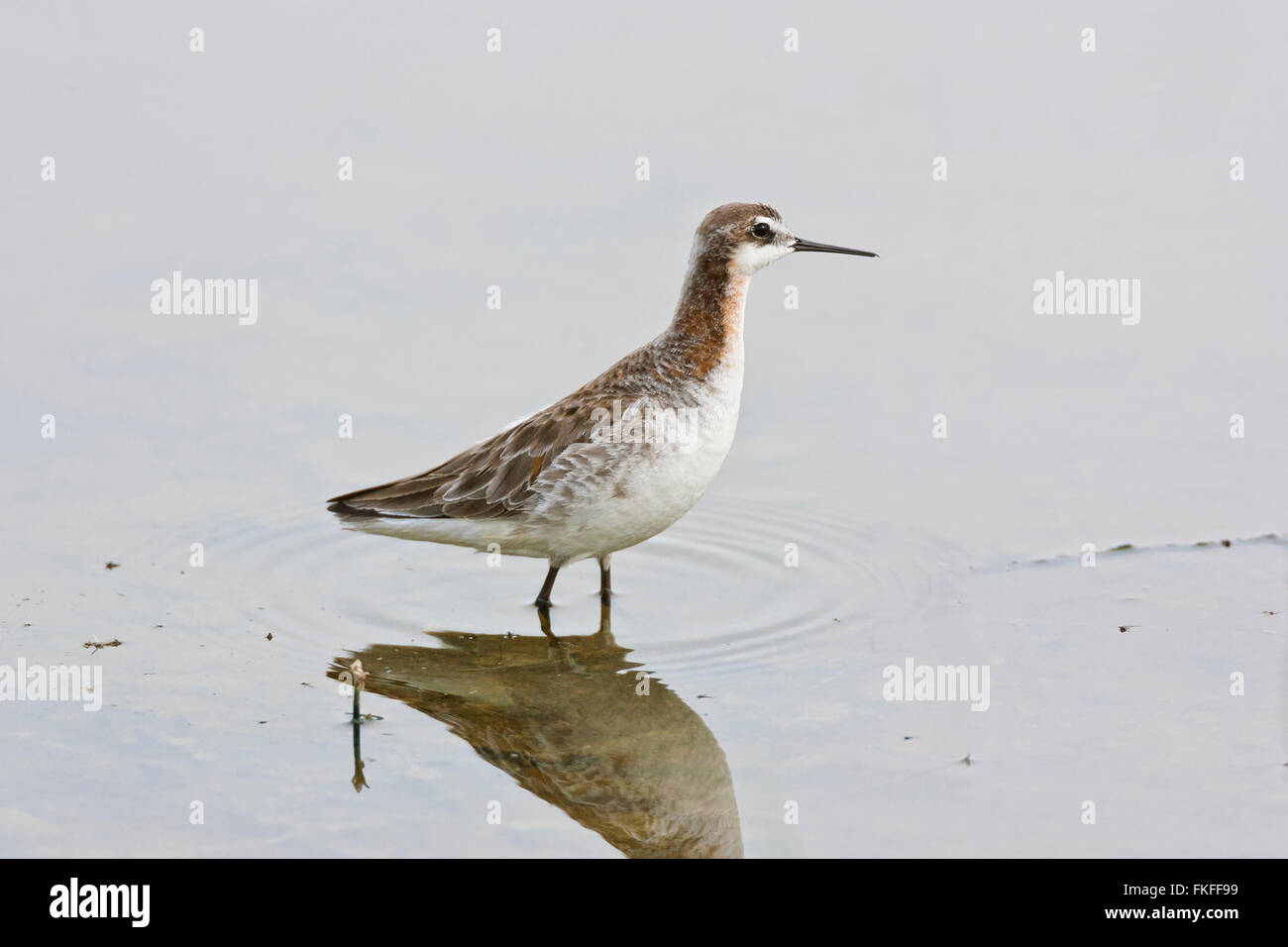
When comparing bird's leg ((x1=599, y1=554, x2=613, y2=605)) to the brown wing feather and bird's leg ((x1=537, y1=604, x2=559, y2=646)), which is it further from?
the brown wing feather

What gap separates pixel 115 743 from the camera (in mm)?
8008

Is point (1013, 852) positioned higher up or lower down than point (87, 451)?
lower down

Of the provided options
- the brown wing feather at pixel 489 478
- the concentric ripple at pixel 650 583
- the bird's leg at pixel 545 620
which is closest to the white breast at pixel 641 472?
the brown wing feather at pixel 489 478

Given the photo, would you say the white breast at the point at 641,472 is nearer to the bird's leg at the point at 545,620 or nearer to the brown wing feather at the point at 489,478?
the brown wing feather at the point at 489,478

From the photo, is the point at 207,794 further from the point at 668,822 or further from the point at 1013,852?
the point at 1013,852

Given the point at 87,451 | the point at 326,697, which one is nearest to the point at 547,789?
the point at 326,697

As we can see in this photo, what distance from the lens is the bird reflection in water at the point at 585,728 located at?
7551 mm

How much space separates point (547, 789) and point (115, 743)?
2151 mm

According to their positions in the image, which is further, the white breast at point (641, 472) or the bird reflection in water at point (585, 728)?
the white breast at point (641, 472)

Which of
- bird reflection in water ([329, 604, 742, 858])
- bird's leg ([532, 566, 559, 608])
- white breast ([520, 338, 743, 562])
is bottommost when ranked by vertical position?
bird reflection in water ([329, 604, 742, 858])

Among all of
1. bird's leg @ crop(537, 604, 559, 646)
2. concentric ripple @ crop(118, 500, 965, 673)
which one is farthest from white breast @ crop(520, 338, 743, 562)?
concentric ripple @ crop(118, 500, 965, 673)

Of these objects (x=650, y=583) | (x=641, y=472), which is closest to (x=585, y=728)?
(x=641, y=472)

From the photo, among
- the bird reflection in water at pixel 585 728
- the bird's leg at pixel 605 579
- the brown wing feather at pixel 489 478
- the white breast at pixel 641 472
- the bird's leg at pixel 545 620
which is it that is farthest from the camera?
the bird's leg at pixel 605 579

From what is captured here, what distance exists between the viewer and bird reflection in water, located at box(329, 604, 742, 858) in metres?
7.55
